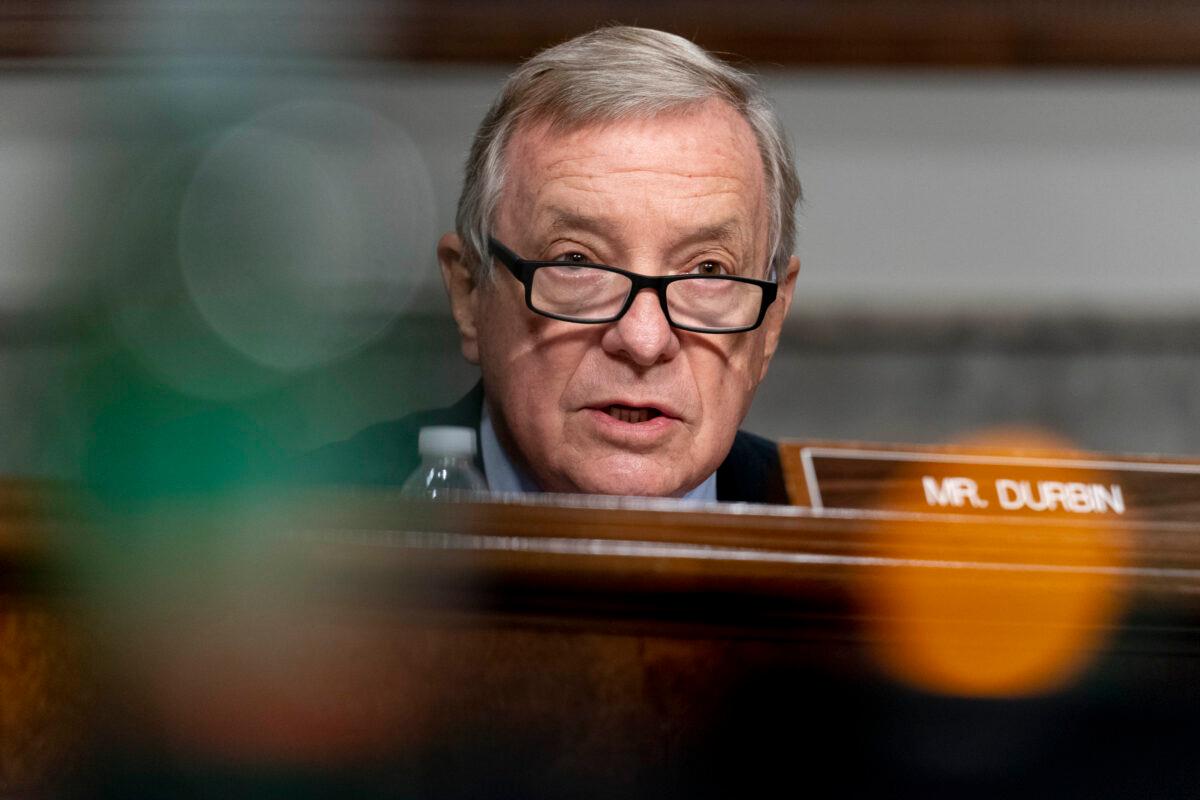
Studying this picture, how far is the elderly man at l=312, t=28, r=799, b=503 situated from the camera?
1.03 metres

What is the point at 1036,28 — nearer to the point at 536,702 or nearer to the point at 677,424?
the point at 677,424

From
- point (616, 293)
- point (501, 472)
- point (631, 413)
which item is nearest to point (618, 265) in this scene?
point (616, 293)

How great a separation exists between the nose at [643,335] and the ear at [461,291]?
0.17 m

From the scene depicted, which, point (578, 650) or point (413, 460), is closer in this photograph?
point (578, 650)

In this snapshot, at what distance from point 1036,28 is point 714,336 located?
5.61ft

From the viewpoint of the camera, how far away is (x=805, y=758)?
593 millimetres

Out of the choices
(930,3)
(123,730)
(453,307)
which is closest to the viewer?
(123,730)

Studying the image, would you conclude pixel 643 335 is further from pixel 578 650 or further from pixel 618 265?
pixel 578 650

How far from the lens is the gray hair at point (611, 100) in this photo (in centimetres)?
111

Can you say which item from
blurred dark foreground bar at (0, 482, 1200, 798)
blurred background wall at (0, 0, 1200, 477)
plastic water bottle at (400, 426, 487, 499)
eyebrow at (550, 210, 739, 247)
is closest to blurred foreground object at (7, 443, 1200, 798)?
blurred dark foreground bar at (0, 482, 1200, 798)

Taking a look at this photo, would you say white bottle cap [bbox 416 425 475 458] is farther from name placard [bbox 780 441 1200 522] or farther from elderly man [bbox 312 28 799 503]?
name placard [bbox 780 441 1200 522]

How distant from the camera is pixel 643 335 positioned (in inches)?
40.1

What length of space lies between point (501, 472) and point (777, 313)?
1.02ft

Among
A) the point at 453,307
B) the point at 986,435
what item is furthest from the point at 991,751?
the point at 986,435
